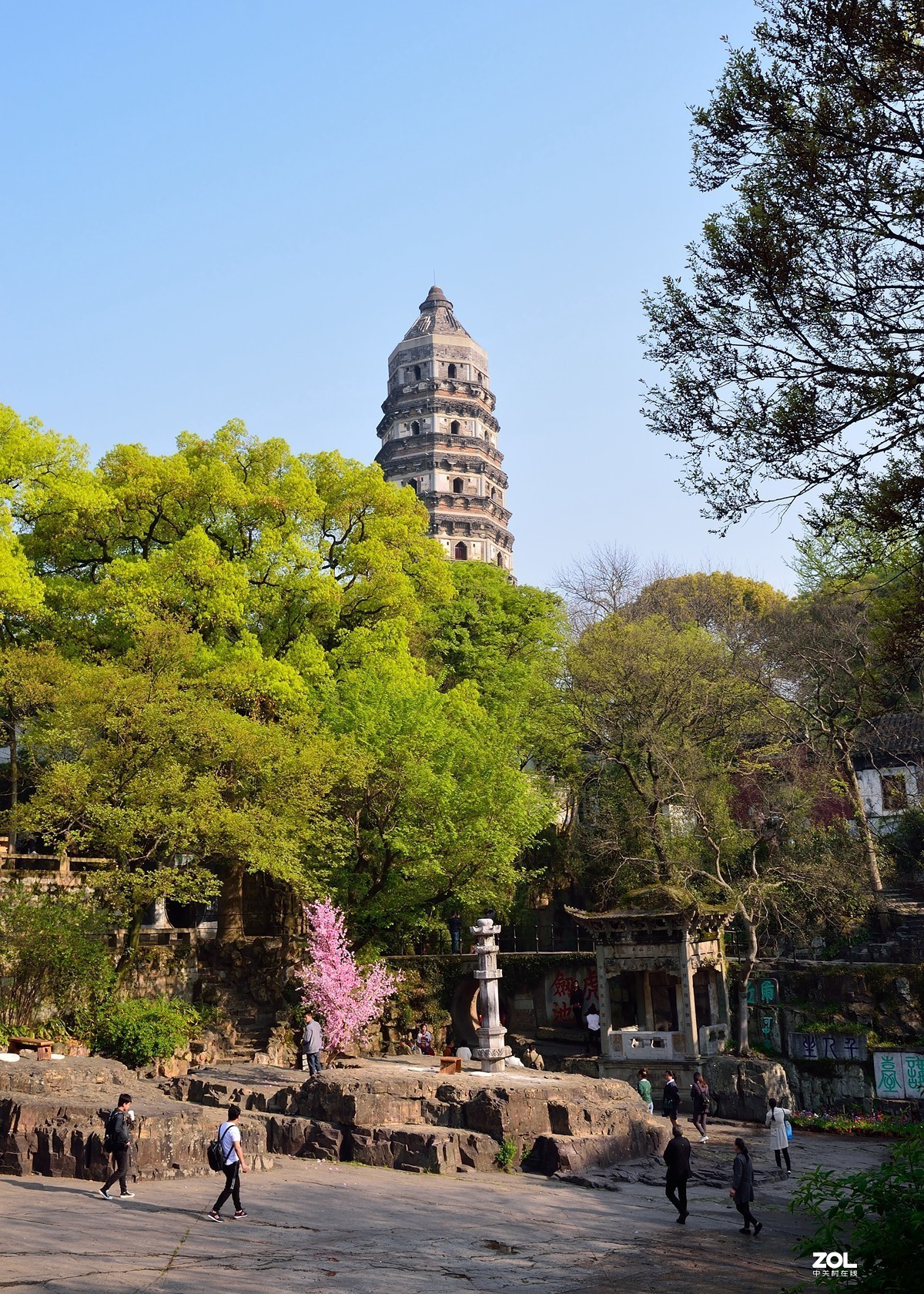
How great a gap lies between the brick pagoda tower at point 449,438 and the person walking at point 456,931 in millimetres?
23558

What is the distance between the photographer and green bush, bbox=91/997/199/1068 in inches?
832

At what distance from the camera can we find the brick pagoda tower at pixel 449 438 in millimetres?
53219

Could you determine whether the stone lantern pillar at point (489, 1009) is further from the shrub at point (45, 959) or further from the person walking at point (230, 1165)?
the person walking at point (230, 1165)

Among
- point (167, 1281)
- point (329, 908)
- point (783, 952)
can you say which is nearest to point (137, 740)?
point (329, 908)

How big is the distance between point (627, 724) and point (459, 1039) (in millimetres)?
9691

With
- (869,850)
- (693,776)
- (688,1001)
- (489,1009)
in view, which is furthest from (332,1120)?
(869,850)

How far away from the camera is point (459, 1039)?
29906mm

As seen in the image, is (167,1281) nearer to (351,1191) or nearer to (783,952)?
(351,1191)

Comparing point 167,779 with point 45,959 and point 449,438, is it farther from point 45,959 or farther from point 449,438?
point 449,438

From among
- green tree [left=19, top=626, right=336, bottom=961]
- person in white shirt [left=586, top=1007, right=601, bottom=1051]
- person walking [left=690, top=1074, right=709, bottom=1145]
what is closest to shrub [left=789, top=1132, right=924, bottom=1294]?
person walking [left=690, top=1074, right=709, bottom=1145]

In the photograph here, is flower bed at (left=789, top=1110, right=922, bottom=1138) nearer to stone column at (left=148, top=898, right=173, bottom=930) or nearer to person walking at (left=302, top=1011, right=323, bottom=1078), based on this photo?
person walking at (left=302, top=1011, right=323, bottom=1078)

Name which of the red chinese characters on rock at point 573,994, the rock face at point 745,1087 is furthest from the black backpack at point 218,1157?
the red chinese characters on rock at point 573,994

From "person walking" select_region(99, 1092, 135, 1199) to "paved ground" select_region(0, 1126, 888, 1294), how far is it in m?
0.24

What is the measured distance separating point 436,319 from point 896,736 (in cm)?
3557
